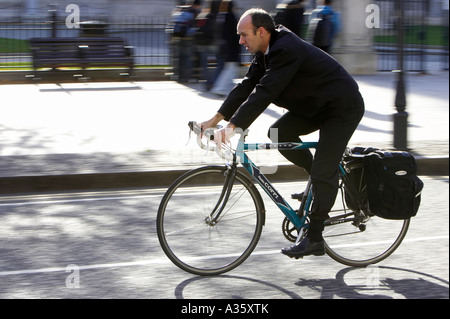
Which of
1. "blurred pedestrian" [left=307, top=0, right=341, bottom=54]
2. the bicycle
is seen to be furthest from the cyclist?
"blurred pedestrian" [left=307, top=0, right=341, bottom=54]

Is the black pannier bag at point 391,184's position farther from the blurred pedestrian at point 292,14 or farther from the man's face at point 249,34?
the blurred pedestrian at point 292,14

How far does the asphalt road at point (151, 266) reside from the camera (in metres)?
4.75

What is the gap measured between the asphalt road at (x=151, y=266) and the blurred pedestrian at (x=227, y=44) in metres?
6.86

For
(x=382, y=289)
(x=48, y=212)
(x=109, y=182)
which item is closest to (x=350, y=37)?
(x=109, y=182)

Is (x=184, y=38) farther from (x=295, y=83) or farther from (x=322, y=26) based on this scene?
(x=295, y=83)

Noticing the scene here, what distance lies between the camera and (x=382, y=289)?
4.85m

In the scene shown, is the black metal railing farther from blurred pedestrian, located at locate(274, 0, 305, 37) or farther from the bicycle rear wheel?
the bicycle rear wheel

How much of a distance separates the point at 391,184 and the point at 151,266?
1.71 m

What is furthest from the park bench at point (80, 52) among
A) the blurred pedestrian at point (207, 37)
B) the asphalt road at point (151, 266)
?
the asphalt road at point (151, 266)

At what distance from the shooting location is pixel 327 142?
4.90 m

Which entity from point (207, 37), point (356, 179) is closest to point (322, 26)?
point (207, 37)

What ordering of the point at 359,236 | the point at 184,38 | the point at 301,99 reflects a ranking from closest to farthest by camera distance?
the point at 301,99 < the point at 359,236 < the point at 184,38

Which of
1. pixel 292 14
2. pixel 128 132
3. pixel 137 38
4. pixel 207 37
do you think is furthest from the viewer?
pixel 137 38
